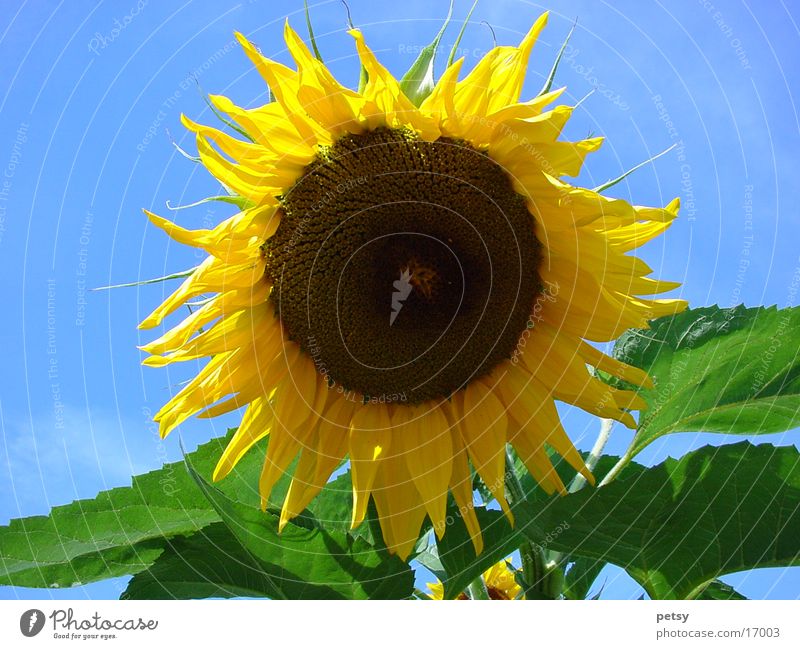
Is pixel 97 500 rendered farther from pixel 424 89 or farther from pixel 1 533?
pixel 424 89

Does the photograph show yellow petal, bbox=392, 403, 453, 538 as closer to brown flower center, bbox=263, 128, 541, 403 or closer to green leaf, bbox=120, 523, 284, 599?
brown flower center, bbox=263, 128, 541, 403

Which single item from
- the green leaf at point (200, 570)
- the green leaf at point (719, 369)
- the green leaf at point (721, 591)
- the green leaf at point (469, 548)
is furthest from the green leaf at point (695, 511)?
the green leaf at point (200, 570)

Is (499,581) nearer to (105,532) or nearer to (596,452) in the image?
(596,452)

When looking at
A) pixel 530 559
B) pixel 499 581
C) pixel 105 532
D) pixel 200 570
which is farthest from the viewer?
pixel 499 581

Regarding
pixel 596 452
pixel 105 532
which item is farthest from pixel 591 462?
pixel 105 532

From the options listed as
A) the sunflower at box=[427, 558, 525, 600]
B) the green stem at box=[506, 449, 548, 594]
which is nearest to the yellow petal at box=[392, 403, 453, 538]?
the green stem at box=[506, 449, 548, 594]

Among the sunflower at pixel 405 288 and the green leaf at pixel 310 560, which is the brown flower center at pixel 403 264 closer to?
the sunflower at pixel 405 288
